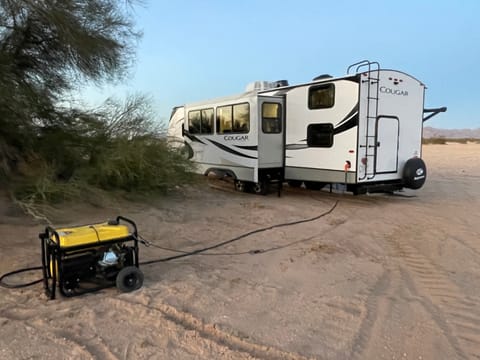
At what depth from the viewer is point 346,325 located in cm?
312

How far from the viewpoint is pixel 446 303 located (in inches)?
142

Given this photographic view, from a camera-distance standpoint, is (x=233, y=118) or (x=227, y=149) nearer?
(x=233, y=118)

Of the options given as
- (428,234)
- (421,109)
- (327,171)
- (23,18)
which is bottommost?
(428,234)

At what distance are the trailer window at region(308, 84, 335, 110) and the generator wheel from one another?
629cm

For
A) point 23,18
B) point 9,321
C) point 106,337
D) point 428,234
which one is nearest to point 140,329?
point 106,337

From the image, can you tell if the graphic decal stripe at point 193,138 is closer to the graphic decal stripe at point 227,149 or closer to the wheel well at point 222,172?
the graphic decal stripe at point 227,149

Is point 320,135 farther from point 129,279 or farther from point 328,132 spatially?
point 129,279

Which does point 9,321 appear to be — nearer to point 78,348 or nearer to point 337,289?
point 78,348

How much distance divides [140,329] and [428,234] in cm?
506

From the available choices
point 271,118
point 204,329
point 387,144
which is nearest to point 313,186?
point 271,118

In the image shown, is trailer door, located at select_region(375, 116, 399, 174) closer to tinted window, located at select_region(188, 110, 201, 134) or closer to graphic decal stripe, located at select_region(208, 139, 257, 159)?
graphic decal stripe, located at select_region(208, 139, 257, 159)

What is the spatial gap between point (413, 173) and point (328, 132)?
84.4 inches

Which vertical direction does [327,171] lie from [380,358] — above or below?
above

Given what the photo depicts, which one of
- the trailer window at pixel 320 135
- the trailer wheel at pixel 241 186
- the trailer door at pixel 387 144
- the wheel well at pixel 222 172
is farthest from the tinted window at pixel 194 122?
the trailer door at pixel 387 144
